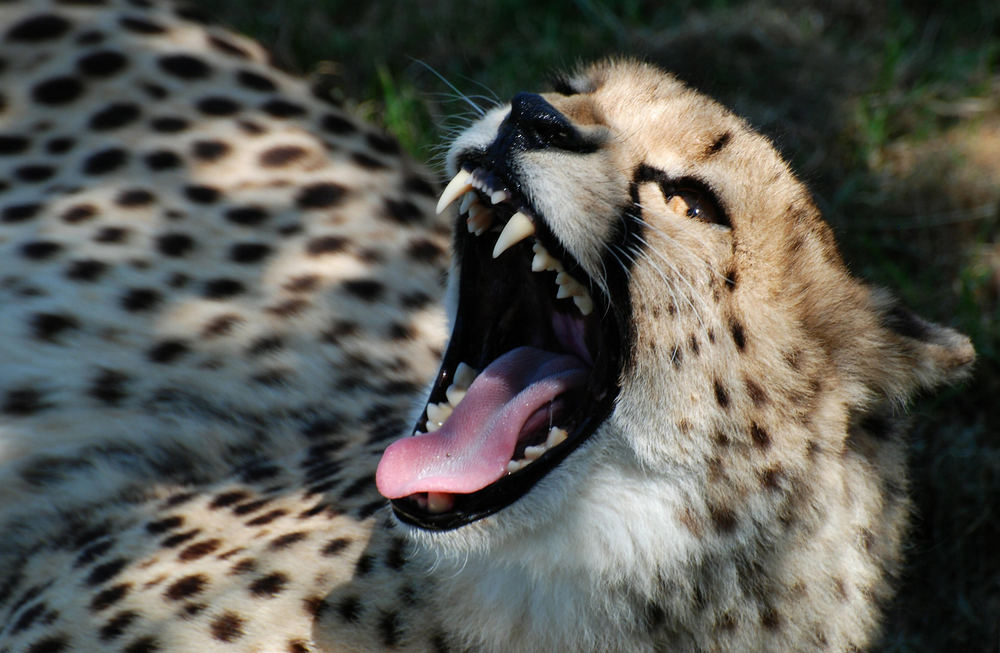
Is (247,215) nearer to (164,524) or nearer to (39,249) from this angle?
(39,249)

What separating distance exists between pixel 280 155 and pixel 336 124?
0.19 metres

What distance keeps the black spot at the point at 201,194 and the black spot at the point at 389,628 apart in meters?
1.17

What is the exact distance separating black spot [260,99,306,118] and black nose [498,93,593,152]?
1.27 m

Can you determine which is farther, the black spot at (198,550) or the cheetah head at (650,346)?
the black spot at (198,550)

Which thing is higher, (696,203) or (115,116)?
(696,203)

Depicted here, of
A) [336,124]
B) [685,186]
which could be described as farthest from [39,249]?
[685,186]

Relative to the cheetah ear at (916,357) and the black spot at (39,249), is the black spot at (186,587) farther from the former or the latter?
the cheetah ear at (916,357)

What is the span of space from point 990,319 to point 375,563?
175 cm

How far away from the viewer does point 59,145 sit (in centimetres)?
273

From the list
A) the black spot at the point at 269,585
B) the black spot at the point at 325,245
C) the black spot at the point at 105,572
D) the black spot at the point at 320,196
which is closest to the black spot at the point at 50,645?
the black spot at the point at 105,572

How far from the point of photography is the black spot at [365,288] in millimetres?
2537

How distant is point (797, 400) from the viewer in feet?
5.67

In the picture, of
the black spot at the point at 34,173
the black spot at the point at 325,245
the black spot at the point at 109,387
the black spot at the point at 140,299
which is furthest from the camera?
the black spot at the point at 34,173

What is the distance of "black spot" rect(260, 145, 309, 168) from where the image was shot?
8.93 ft
